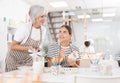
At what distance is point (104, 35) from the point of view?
10938mm

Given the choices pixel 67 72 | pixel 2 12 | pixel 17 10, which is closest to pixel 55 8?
pixel 17 10

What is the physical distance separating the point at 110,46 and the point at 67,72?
9.43 meters

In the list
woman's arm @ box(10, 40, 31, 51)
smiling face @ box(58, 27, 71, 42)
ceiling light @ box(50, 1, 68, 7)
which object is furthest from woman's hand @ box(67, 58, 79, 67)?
ceiling light @ box(50, 1, 68, 7)

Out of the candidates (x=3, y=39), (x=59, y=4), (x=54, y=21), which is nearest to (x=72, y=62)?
(x=3, y=39)

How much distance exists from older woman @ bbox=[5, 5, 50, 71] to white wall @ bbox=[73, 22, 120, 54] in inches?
340

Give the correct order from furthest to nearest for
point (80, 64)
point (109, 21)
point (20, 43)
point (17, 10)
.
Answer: point (109, 21), point (17, 10), point (80, 64), point (20, 43)

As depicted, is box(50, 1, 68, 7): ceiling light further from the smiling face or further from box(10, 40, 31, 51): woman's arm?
box(10, 40, 31, 51): woman's arm

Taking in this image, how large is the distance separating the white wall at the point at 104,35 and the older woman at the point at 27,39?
863 centimetres

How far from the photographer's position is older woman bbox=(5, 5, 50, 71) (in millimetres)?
2209

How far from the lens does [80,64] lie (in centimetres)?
243

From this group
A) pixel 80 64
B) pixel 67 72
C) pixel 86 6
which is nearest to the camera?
pixel 67 72

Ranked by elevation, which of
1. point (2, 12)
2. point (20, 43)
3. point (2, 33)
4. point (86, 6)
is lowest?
point (20, 43)

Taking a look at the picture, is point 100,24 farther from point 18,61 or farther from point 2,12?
point 18,61

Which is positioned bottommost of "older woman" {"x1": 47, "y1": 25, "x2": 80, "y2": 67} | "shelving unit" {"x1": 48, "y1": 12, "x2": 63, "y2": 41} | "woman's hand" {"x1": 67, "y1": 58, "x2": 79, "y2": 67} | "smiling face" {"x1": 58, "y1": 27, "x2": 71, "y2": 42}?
"woman's hand" {"x1": 67, "y1": 58, "x2": 79, "y2": 67}
